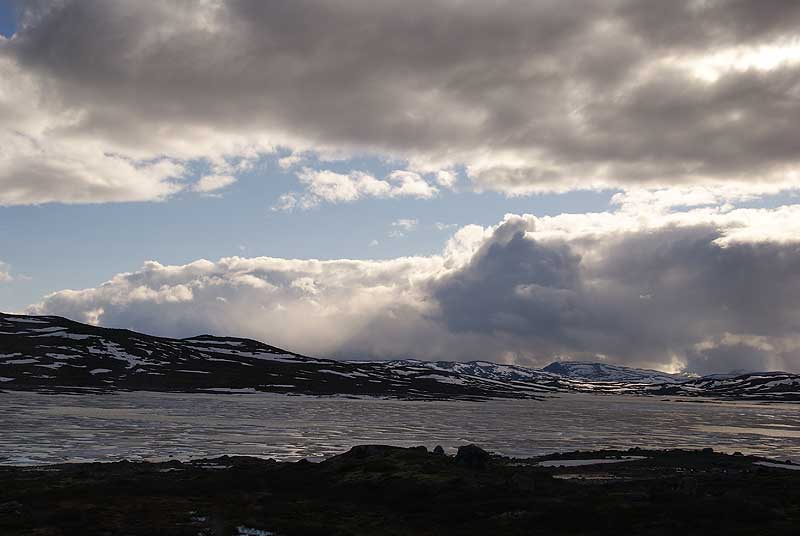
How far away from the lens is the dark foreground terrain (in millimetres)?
24828

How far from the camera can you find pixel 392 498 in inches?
1270

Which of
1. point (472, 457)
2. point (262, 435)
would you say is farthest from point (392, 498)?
point (262, 435)

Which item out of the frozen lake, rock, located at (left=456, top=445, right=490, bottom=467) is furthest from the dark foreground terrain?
the frozen lake

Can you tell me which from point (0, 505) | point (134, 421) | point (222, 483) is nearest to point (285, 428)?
point (134, 421)

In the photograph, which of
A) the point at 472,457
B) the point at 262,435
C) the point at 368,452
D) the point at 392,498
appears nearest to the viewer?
the point at 392,498

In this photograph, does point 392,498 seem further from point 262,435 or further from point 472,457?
point 262,435

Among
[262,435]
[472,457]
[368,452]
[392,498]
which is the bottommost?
[262,435]

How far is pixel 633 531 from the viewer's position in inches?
922

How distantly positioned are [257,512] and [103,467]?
54.7 ft

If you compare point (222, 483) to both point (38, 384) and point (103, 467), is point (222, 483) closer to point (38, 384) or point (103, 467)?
point (103, 467)

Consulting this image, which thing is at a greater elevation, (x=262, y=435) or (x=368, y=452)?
Result: (x=368, y=452)

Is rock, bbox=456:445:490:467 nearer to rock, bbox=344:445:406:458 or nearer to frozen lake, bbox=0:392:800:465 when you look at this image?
rock, bbox=344:445:406:458

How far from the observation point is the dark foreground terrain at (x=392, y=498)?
2483 centimetres

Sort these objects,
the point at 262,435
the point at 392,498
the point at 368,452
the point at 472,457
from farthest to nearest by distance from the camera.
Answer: the point at 262,435
the point at 368,452
the point at 472,457
the point at 392,498
